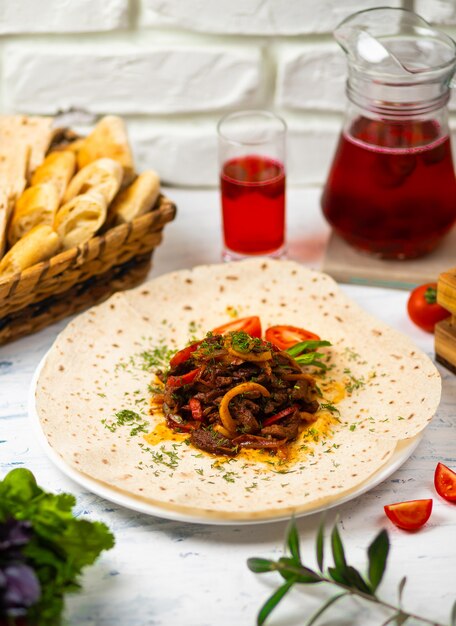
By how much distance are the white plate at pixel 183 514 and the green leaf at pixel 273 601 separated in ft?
0.72

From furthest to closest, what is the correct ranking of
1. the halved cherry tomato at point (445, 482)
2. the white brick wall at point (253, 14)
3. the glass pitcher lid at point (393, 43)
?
the white brick wall at point (253, 14) < the glass pitcher lid at point (393, 43) < the halved cherry tomato at point (445, 482)

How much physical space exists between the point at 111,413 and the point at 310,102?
202cm

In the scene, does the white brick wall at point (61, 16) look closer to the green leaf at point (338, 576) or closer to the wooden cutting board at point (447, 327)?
the wooden cutting board at point (447, 327)

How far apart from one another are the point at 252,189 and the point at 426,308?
2.59 ft

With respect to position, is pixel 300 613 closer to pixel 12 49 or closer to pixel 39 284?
pixel 39 284

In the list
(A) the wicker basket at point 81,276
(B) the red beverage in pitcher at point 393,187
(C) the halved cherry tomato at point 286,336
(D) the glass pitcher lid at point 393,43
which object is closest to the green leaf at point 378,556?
(C) the halved cherry tomato at point 286,336

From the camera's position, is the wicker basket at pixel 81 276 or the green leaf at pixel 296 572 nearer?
the green leaf at pixel 296 572

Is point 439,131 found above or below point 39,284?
above

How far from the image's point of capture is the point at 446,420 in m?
2.90

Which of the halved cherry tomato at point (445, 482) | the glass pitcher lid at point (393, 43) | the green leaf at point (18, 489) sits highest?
the glass pitcher lid at point (393, 43)

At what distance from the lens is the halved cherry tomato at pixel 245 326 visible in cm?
309

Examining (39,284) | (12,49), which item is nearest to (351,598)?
(39,284)

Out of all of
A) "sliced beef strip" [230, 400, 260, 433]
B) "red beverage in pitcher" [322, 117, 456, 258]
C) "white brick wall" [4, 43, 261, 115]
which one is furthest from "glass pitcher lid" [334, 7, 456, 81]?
"sliced beef strip" [230, 400, 260, 433]

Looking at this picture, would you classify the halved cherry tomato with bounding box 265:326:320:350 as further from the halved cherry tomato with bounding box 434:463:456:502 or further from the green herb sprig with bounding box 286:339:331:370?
the halved cherry tomato with bounding box 434:463:456:502
